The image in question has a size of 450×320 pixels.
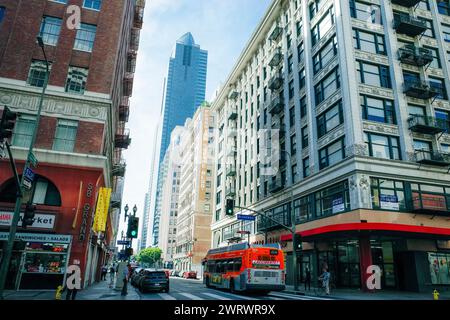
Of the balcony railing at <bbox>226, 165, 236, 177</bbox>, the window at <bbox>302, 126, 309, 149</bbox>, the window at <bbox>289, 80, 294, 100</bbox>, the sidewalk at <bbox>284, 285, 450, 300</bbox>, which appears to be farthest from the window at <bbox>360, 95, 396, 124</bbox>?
the balcony railing at <bbox>226, 165, 236, 177</bbox>

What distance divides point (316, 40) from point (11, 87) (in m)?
29.7

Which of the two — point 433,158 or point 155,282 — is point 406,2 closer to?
point 433,158

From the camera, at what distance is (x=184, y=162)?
110312mm

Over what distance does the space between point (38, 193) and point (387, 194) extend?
2691 cm

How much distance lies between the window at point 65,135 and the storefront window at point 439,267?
30316 millimetres

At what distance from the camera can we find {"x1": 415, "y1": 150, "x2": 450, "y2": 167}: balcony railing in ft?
89.8

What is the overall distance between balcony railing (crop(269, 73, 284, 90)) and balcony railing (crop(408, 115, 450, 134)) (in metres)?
17.2

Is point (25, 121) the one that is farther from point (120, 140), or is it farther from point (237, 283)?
point (237, 283)

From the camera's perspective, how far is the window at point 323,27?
32934 millimetres

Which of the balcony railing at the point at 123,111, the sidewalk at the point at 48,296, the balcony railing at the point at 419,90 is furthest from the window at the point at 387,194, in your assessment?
the balcony railing at the point at 123,111

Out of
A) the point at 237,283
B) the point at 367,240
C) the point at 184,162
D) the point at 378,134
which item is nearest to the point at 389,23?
the point at 378,134

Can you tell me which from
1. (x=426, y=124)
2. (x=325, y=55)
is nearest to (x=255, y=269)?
(x=426, y=124)

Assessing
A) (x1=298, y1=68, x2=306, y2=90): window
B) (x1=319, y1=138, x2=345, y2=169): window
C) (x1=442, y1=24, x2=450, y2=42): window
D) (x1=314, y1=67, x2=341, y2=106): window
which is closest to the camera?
(x1=319, y1=138, x2=345, y2=169): window

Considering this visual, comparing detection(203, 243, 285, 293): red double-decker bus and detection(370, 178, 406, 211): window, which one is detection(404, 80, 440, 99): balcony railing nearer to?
detection(370, 178, 406, 211): window
